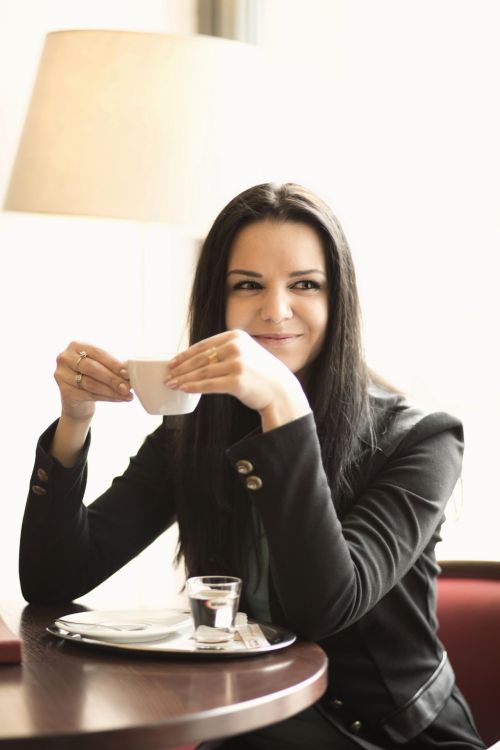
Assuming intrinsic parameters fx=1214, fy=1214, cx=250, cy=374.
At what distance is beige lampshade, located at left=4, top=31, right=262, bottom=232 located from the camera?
2131 mm

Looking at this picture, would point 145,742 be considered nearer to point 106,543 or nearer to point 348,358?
point 106,543

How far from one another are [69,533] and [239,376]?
41cm

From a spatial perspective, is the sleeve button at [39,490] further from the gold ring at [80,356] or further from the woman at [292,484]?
the gold ring at [80,356]

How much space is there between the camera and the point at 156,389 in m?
1.43

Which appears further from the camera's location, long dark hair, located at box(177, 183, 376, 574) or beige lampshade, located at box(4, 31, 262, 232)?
beige lampshade, located at box(4, 31, 262, 232)

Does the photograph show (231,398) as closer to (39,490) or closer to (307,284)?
(307,284)

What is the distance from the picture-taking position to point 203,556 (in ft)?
5.63

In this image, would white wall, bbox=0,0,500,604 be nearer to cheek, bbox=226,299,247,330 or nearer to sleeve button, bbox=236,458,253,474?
cheek, bbox=226,299,247,330

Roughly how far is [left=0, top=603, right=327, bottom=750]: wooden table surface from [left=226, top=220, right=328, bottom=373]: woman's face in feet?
1.57

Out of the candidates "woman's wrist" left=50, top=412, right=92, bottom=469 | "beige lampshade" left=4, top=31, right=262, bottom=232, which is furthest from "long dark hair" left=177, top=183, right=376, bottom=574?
"beige lampshade" left=4, top=31, right=262, bottom=232

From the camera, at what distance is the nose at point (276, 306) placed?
5.46 feet

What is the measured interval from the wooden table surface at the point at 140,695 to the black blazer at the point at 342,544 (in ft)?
0.35

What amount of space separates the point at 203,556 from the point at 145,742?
27.0 inches

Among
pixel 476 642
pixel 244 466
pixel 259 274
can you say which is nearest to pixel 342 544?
pixel 244 466
